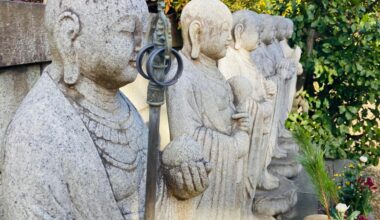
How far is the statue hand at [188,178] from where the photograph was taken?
2295 mm

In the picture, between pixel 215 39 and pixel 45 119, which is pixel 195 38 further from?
pixel 45 119

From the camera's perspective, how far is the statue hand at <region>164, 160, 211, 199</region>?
229 cm

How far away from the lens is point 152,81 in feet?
6.32

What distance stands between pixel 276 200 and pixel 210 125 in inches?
67.8

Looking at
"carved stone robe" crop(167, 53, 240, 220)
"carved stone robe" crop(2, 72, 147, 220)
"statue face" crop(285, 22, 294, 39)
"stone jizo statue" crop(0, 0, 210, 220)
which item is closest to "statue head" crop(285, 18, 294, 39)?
"statue face" crop(285, 22, 294, 39)

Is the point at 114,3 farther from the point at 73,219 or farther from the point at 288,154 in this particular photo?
the point at 288,154

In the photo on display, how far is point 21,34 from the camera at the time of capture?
3533mm

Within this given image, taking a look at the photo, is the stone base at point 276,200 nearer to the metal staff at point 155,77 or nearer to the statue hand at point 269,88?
the statue hand at point 269,88

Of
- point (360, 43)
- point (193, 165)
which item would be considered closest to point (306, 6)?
point (360, 43)

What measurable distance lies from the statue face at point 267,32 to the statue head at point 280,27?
489 millimetres

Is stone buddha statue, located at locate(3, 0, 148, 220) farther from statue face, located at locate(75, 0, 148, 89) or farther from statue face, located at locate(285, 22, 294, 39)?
statue face, located at locate(285, 22, 294, 39)

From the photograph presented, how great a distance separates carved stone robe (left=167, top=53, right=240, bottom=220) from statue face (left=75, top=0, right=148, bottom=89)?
1.07 m

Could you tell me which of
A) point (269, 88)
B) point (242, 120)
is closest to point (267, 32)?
point (269, 88)

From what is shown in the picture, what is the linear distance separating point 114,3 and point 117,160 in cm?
57
